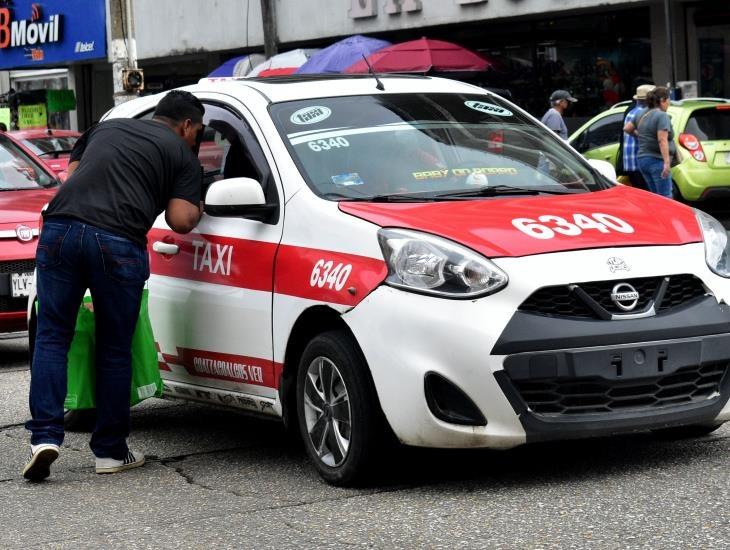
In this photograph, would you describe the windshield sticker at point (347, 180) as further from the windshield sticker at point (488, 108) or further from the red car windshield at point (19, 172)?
the red car windshield at point (19, 172)

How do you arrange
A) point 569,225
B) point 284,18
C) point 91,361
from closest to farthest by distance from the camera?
point 569,225, point 91,361, point 284,18

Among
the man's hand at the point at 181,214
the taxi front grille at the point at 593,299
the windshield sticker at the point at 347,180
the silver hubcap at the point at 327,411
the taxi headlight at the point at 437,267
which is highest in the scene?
the windshield sticker at the point at 347,180

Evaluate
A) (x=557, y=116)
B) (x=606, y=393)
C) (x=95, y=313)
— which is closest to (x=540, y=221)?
(x=606, y=393)

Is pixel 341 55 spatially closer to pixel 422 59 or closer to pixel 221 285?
pixel 422 59

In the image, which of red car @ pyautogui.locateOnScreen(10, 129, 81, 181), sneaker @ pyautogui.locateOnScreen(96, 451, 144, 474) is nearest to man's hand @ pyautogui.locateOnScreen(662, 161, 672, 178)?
red car @ pyautogui.locateOnScreen(10, 129, 81, 181)

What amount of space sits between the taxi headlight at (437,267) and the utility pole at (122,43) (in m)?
13.4

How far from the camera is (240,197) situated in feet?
20.2

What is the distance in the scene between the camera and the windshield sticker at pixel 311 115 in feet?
21.5

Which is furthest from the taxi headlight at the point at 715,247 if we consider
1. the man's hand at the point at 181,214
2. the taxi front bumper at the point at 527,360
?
the man's hand at the point at 181,214

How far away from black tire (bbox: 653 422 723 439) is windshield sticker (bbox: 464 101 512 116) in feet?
5.51

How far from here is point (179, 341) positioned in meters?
6.79

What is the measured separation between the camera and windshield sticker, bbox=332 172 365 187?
245 inches

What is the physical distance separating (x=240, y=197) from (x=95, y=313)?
792 mm

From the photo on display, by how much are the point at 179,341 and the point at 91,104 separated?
33.4 meters
